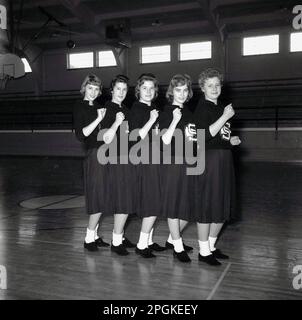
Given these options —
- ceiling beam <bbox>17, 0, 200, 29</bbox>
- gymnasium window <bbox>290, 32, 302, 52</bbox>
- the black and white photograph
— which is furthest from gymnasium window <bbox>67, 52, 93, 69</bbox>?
the black and white photograph

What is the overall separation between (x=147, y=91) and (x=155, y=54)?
13395 millimetres

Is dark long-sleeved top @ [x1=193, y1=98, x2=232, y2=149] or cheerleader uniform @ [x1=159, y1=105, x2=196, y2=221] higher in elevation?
dark long-sleeved top @ [x1=193, y1=98, x2=232, y2=149]

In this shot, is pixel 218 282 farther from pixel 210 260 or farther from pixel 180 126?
pixel 180 126

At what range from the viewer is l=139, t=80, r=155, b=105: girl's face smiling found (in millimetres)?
2744

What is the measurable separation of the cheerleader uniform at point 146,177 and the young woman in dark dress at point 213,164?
0.31m

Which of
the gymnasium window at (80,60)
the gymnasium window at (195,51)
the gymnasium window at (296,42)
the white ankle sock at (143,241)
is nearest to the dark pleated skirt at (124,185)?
the white ankle sock at (143,241)

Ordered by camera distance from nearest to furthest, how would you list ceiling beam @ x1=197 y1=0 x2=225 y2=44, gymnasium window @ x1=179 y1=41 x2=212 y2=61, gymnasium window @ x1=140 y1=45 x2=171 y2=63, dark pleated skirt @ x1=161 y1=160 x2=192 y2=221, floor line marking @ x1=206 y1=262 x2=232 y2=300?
floor line marking @ x1=206 y1=262 x2=232 y2=300, dark pleated skirt @ x1=161 y1=160 x2=192 y2=221, ceiling beam @ x1=197 y1=0 x2=225 y2=44, gymnasium window @ x1=179 y1=41 x2=212 y2=61, gymnasium window @ x1=140 y1=45 x2=171 y2=63

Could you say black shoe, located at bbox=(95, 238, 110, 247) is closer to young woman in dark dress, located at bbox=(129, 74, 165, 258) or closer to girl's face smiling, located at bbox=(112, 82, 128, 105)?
young woman in dark dress, located at bbox=(129, 74, 165, 258)

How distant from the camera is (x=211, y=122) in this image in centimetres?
257

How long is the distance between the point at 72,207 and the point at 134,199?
2260 mm

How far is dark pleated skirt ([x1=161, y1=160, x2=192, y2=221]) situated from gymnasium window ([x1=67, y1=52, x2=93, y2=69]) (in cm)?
1463

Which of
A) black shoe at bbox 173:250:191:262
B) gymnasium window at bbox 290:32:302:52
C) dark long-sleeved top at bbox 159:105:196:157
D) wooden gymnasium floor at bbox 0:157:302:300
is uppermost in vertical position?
gymnasium window at bbox 290:32:302:52

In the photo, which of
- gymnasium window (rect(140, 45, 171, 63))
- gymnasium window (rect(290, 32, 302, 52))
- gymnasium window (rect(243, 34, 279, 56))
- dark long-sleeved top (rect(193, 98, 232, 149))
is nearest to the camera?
dark long-sleeved top (rect(193, 98, 232, 149))

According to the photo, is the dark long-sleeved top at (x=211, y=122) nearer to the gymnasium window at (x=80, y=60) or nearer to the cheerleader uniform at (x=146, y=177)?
the cheerleader uniform at (x=146, y=177)
